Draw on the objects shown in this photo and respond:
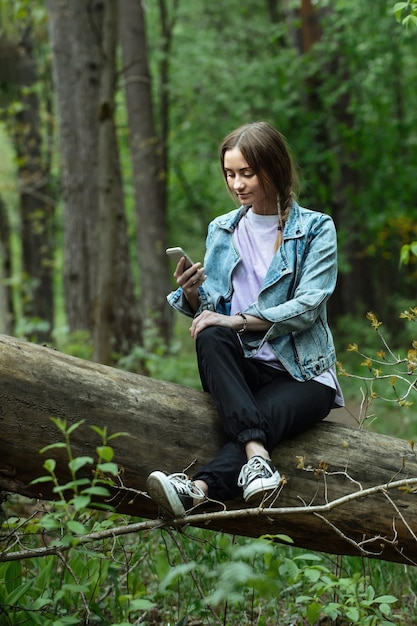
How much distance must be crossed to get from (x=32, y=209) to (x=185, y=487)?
545 inches

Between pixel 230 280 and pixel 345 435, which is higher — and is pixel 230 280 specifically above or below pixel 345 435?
above

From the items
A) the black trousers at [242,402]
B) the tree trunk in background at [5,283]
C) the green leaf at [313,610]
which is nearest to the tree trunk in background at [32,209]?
the tree trunk in background at [5,283]

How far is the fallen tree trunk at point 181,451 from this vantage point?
11.9 feet

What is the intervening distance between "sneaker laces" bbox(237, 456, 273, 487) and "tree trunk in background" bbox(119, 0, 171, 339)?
10.6 meters

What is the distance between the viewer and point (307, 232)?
423 cm

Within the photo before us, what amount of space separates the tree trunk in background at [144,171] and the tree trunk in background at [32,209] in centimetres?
193

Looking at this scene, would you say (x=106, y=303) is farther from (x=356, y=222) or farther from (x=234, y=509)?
(x=356, y=222)

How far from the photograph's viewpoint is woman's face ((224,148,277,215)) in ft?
13.6

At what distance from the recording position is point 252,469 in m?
3.69

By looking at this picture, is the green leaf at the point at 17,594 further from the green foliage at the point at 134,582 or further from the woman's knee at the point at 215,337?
the woman's knee at the point at 215,337

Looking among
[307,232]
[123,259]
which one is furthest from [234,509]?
[123,259]

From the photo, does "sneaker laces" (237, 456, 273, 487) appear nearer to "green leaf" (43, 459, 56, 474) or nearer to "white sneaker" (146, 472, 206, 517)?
"white sneaker" (146, 472, 206, 517)

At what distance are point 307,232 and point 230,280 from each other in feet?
1.58

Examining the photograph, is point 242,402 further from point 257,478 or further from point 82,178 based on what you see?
point 82,178
